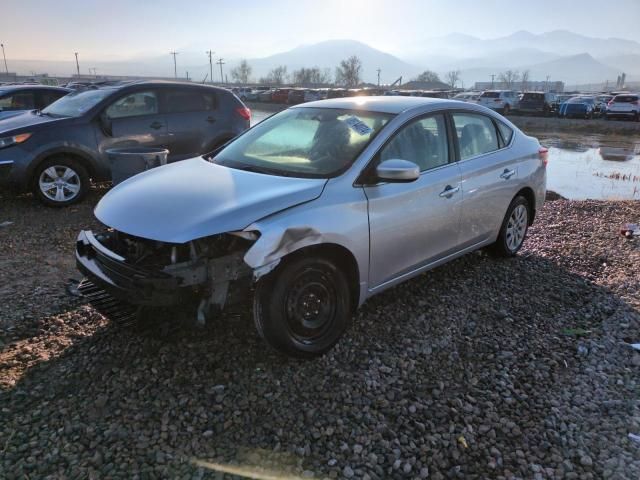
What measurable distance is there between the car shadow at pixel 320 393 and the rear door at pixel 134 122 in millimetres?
3823

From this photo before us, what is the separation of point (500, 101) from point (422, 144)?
35.9 metres

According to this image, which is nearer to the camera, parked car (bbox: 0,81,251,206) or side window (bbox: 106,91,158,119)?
parked car (bbox: 0,81,251,206)

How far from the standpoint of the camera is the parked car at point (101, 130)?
6496mm

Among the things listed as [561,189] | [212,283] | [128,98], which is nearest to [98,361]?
[212,283]

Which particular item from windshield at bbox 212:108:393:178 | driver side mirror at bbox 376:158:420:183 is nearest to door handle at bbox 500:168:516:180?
windshield at bbox 212:108:393:178

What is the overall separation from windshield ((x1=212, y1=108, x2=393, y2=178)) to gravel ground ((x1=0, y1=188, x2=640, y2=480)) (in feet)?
3.91

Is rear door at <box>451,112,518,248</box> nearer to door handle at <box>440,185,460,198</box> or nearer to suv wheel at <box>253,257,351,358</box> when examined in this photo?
door handle at <box>440,185,460,198</box>

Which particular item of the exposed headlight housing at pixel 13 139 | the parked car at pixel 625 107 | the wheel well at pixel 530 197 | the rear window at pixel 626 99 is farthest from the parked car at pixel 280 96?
the wheel well at pixel 530 197

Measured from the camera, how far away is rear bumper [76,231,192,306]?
281 cm

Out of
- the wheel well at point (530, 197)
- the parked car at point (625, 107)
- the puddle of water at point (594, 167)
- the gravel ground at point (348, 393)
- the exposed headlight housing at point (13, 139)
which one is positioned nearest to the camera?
the gravel ground at point (348, 393)

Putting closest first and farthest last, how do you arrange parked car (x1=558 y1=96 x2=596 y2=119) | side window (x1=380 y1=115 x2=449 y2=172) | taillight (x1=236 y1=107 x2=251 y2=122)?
side window (x1=380 y1=115 x2=449 y2=172)
taillight (x1=236 y1=107 x2=251 y2=122)
parked car (x1=558 y1=96 x2=596 y2=119)

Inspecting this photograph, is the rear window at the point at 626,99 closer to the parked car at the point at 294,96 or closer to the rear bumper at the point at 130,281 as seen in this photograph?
the parked car at the point at 294,96

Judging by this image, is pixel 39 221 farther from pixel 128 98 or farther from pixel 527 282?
pixel 527 282

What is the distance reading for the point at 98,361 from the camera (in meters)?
3.24
